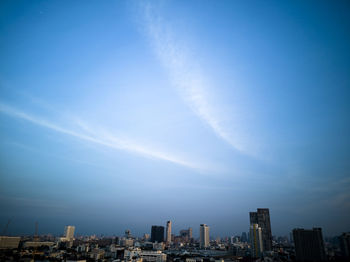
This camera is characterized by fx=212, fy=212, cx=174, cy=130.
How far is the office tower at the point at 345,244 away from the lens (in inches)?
370

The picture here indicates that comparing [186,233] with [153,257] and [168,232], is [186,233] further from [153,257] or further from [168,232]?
[153,257]

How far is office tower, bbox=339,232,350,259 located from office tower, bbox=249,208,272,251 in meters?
16.9

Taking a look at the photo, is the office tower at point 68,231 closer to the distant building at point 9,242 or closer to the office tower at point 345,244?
the distant building at point 9,242

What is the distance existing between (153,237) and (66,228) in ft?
54.5

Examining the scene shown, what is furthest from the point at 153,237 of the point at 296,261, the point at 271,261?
the point at 296,261

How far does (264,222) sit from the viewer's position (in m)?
27.4

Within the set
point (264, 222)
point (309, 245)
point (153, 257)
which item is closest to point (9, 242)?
point (153, 257)

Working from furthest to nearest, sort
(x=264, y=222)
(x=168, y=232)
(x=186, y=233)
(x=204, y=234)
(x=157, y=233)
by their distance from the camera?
(x=186, y=233) < (x=168, y=232) < (x=157, y=233) < (x=204, y=234) < (x=264, y=222)

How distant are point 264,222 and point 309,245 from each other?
16600mm

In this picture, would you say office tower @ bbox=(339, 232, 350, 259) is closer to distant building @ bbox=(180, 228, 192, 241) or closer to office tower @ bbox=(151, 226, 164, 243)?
office tower @ bbox=(151, 226, 164, 243)

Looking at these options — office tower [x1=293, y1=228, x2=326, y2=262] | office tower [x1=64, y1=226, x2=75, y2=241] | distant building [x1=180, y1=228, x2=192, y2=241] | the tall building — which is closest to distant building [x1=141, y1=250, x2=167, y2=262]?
office tower [x1=293, y1=228, x2=326, y2=262]

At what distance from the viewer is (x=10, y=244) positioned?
24.0 meters

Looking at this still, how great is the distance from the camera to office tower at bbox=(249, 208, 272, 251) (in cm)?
2516

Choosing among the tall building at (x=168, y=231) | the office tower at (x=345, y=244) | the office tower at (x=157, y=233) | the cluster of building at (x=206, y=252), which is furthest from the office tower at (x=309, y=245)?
the tall building at (x=168, y=231)
